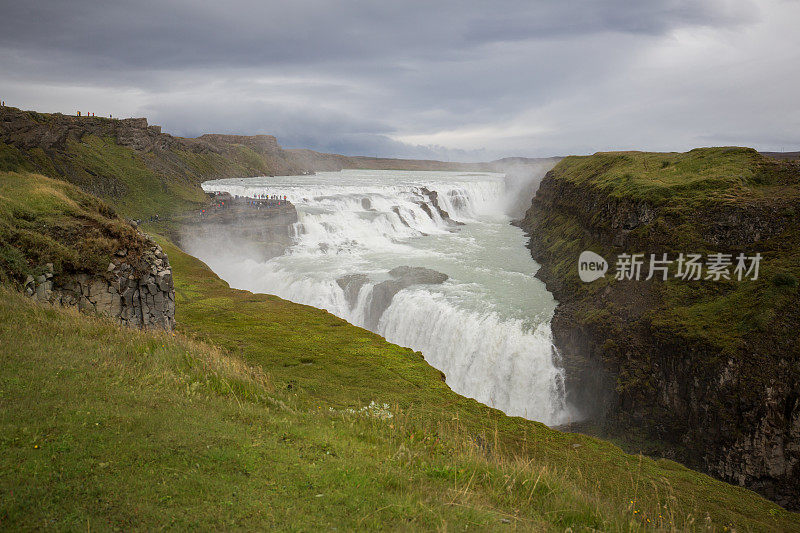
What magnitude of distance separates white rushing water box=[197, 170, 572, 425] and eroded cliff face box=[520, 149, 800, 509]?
6.33 feet

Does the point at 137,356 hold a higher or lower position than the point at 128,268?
lower

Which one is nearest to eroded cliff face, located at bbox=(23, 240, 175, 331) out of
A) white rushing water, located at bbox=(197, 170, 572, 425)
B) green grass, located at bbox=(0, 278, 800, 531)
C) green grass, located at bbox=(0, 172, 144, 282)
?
green grass, located at bbox=(0, 172, 144, 282)

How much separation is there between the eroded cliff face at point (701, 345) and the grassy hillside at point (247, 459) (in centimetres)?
538

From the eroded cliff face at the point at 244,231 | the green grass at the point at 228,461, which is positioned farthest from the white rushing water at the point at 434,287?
the green grass at the point at 228,461

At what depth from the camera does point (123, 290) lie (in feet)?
41.7

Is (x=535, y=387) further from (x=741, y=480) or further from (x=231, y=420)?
(x=231, y=420)

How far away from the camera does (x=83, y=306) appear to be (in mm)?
11594

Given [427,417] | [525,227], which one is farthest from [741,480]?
[525,227]

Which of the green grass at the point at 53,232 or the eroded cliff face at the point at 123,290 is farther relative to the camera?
the eroded cliff face at the point at 123,290

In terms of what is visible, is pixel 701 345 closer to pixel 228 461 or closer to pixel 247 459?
pixel 247 459

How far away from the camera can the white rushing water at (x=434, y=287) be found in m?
21.8

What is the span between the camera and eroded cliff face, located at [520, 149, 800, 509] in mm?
14180

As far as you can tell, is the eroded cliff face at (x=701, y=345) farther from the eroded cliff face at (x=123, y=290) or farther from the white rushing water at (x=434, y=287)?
the eroded cliff face at (x=123, y=290)

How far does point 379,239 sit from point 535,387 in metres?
27.1
